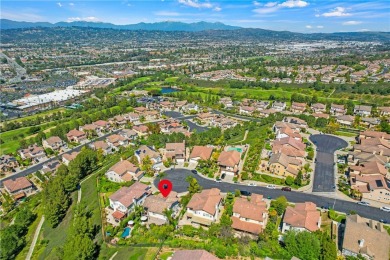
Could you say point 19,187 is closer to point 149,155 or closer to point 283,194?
point 149,155

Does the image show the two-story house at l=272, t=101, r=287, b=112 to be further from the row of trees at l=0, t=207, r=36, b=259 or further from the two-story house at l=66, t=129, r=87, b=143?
the row of trees at l=0, t=207, r=36, b=259

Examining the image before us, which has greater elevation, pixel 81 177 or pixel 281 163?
pixel 281 163

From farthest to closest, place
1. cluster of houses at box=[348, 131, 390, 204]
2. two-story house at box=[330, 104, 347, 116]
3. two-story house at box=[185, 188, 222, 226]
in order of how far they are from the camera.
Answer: two-story house at box=[330, 104, 347, 116]
cluster of houses at box=[348, 131, 390, 204]
two-story house at box=[185, 188, 222, 226]

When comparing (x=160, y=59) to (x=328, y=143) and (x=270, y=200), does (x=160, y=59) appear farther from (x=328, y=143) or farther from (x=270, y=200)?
(x=270, y=200)

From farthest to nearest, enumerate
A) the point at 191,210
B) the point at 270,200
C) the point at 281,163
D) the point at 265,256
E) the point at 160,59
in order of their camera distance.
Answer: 1. the point at 160,59
2. the point at 281,163
3. the point at 270,200
4. the point at 191,210
5. the point at 265,256

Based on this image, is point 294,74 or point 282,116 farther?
point 294,74

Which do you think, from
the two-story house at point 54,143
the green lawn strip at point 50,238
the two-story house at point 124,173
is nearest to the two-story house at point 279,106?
the two-story house at point 124,173

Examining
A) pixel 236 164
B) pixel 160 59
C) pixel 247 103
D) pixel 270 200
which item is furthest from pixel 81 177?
pixel 160 59

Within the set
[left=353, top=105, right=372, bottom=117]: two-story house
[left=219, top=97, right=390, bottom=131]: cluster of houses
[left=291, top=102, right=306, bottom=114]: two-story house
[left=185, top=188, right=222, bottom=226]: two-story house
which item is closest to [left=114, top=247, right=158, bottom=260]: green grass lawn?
[left=185, top=188, right=222, bottom=226]: two-story house
